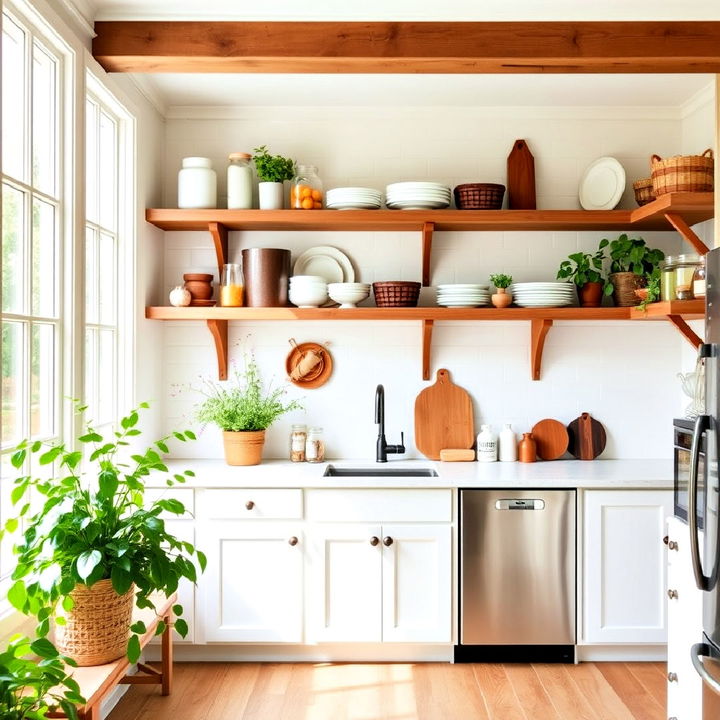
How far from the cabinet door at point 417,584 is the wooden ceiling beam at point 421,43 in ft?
6.05

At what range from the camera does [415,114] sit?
371 cm

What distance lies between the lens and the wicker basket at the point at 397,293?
3432 millimetres

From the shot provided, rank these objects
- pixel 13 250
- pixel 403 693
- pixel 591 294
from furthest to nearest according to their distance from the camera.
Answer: pixel 591 294 < pixel 403 693 < pixel 13 250

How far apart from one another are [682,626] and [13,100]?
2.55m

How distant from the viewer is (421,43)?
2658 mm

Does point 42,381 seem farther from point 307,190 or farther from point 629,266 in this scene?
point 629,266

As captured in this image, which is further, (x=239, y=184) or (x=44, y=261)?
(x=239, y=184)

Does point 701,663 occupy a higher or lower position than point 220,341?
lower

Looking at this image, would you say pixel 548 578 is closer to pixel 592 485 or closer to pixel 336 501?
pixel 592 485

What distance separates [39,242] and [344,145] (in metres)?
1.72

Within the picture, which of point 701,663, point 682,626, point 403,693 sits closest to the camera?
point 701,663

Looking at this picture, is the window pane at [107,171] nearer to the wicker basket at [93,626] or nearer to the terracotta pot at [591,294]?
the wicker basket at [93,626]

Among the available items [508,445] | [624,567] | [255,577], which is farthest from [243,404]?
[624,567]

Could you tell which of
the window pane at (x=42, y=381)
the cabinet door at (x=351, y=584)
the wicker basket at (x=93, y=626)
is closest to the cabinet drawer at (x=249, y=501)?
the cabinet door at (x=351, y=584)
